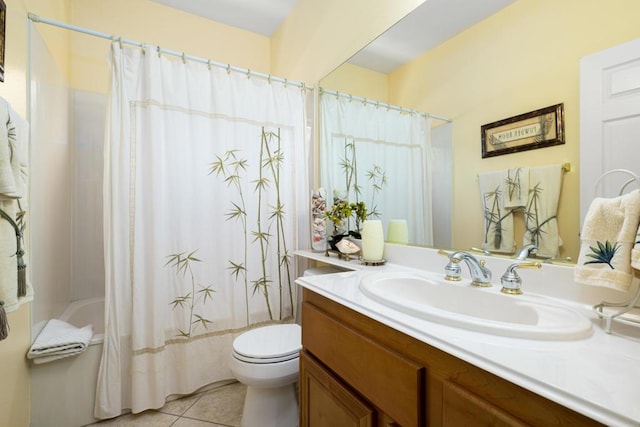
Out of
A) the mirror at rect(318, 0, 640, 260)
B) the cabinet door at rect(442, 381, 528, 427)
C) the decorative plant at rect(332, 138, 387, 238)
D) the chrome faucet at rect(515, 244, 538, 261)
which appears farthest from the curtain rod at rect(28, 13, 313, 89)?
the cabinet door at rect(442, 381, 528, 427)

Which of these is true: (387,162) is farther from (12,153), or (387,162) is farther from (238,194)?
(12,153)

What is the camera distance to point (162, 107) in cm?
164

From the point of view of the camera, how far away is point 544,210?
94 cm

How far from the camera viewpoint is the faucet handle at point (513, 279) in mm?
882

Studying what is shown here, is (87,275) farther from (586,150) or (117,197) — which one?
(586,150)

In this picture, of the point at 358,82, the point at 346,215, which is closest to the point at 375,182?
the point at 346,215

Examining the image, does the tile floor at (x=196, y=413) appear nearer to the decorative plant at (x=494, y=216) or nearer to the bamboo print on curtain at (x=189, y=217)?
the bamboo print on curtain at (x=189, y=217)

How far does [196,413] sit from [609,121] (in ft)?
7.04

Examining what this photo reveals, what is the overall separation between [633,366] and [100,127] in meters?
2.98

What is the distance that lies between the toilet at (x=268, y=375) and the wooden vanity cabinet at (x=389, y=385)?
242mm

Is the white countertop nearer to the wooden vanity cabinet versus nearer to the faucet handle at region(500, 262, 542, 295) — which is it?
the wooden vanity cabinet

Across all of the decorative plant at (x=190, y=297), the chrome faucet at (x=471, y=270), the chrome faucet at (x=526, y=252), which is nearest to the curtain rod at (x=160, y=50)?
the decorative plant at (x=190, y=297)

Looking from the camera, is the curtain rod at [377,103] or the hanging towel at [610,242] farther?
the curtain rod at [377,103]

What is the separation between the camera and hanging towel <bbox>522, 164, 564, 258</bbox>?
0.91m
